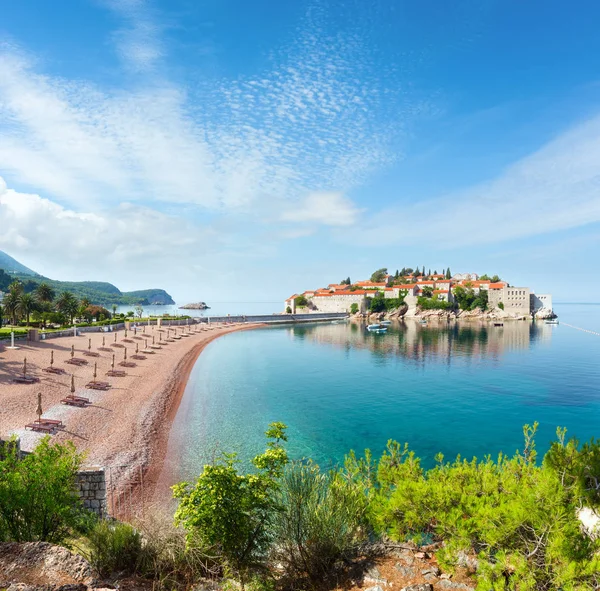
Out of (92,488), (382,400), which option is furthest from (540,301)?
(92,488)

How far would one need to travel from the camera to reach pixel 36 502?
9.27m

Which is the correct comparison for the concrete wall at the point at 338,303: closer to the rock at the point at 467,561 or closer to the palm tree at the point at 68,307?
the palm tree at the point at 68,307

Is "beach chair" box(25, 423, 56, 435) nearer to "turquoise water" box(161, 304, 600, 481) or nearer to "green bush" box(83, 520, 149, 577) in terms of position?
"turquoise water" box(161, 304, 600, 481)

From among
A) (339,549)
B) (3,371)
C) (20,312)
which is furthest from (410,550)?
(20,312)

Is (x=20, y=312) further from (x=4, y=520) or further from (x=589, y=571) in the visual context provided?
(x=589, y=571)

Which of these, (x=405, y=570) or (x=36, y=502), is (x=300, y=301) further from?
(x=36, y=502)

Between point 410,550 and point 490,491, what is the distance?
10.2 feet

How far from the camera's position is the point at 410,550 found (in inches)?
398

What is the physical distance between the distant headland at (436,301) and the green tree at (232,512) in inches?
5206

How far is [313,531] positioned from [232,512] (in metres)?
2.47

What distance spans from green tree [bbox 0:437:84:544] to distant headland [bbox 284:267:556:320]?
133 meters

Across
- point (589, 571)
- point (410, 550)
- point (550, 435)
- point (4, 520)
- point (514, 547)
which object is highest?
point (589, 571)

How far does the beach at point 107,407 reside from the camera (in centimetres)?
1842

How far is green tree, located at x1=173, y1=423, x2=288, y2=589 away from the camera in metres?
8.59
